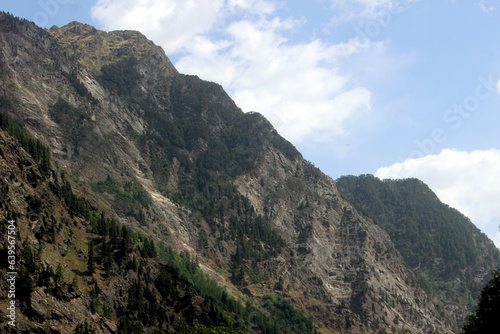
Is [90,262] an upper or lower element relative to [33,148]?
lower

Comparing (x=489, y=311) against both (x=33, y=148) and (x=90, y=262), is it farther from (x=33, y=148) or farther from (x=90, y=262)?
(x=33, y=148)

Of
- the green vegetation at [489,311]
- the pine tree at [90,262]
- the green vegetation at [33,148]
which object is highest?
the green vegetation at [33,148]

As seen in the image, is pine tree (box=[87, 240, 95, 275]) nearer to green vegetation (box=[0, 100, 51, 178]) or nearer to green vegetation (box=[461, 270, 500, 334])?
green vegetation (box=[0, 100, 51, 178])

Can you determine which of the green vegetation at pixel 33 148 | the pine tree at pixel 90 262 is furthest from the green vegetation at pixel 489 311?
the green vegetation at pixel 33 148

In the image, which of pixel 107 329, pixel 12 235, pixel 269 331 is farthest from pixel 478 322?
pixel 269 331

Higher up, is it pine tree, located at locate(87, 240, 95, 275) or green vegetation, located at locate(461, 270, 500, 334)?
green vegetation, located at locate(461, 270, 500, 334)

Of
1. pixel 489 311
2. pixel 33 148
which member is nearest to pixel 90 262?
pixel 33 148

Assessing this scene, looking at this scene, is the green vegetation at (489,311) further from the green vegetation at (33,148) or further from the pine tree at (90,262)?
the green vegetation at (33,148)

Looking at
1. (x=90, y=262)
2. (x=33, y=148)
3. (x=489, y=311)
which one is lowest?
(x=90, y=262)

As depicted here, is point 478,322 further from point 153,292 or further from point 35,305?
point 153,292

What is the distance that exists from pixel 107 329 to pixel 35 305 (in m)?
18.3

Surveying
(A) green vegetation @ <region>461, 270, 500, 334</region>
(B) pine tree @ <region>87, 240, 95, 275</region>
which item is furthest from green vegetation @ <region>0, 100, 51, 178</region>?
(A) green vegetation @ <region>461, 270, 500, 334</region>

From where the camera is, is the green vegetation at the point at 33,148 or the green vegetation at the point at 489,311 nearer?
the green vegetation at the point at 489,311

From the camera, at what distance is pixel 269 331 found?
619 feet
